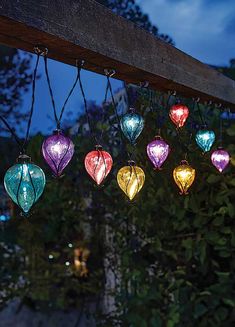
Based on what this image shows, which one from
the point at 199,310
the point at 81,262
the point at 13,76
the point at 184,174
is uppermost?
the point at 13,76

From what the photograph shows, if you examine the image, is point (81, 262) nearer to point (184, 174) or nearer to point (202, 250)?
point (202, 250)

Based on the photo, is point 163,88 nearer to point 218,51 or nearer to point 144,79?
point 144,79

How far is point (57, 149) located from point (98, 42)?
1.19 feet

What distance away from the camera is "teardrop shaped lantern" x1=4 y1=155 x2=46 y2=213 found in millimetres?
1436

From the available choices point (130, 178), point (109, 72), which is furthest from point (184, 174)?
point (109, 72)

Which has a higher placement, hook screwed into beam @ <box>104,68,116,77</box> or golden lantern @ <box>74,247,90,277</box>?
hook screwed into beam @ <box>104,68,116,77</box>

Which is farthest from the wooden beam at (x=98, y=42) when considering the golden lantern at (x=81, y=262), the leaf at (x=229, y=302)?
the golden lantern at (x=81, y=262)

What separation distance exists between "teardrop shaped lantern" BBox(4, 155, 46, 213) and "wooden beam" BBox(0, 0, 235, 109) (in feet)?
1.17

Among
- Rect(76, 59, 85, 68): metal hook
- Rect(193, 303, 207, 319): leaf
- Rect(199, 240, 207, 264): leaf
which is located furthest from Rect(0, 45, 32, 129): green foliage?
Rect(76, 59, 85, 68): metal hook

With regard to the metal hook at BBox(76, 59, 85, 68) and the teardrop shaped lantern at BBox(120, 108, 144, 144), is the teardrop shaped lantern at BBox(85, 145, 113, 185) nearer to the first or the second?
the teardrop shaped lantern at BBox(120, 108, 144, 144)

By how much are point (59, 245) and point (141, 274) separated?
2.29m

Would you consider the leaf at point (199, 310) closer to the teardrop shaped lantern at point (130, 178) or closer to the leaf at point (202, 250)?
the leaf at point (202, 250)

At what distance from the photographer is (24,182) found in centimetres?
143

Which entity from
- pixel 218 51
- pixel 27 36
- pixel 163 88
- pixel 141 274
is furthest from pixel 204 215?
pixel 218 51
